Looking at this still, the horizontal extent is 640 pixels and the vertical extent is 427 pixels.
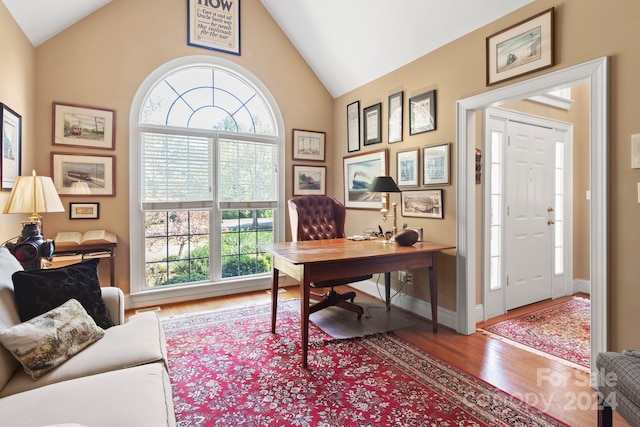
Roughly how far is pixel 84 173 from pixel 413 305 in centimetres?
369

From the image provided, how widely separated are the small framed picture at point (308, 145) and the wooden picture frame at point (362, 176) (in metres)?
0.42

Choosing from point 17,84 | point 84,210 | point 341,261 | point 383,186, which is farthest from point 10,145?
point 383,186

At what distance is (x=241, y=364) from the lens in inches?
94.9

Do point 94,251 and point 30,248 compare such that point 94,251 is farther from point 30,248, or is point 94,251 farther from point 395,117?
point 395,117

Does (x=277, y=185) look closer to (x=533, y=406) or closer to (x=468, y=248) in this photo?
(x=468, y=248)

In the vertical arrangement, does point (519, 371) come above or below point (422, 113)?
below

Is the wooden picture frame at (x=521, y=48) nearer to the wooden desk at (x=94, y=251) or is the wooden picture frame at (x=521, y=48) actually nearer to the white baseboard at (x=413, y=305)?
the white baseboard at (x=413, y=305)

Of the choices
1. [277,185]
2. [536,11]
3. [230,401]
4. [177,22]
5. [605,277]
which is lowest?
[230,401]

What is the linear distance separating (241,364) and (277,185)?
257 centimetres

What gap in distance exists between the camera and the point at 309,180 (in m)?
4.70

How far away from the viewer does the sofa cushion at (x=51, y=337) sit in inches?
54.7

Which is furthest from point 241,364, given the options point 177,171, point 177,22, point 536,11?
point 177,22

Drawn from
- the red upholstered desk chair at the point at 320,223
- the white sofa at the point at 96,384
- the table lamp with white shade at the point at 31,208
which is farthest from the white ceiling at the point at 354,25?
the white sofa at the point at 96,384

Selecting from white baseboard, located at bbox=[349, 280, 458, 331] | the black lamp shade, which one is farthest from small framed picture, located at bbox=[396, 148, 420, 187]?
white baseboard, located at bbox=[349, 280, 458, 331]
